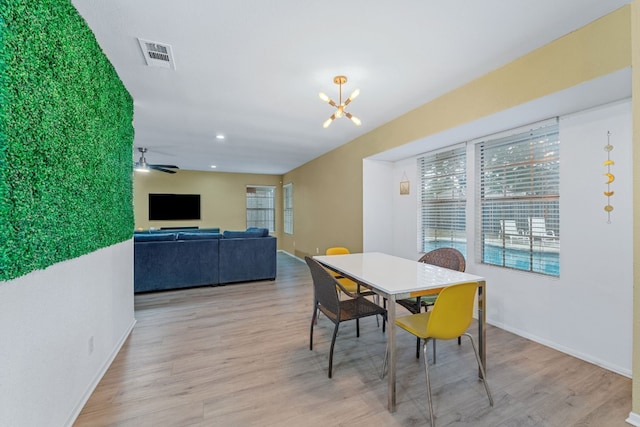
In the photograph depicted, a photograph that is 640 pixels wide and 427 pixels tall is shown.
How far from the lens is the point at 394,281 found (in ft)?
6.35

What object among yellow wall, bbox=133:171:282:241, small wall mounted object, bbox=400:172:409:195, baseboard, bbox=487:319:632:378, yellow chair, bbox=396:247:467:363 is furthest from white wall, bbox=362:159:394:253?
yellow wall, bbox=133:171:282:241

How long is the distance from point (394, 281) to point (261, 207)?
24.6 ft

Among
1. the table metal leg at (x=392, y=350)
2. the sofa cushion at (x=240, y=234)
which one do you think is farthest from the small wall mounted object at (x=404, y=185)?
the table metal leg at (x=392, y=350)

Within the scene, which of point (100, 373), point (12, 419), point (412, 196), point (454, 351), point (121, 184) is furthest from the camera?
point (412, 196)

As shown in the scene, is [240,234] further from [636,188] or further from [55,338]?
[636,188]

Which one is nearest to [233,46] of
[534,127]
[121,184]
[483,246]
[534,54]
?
[121,184]

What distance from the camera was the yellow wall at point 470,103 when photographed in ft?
6.17

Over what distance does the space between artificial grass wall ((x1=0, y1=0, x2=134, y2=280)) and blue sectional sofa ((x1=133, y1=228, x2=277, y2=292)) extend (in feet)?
7.29

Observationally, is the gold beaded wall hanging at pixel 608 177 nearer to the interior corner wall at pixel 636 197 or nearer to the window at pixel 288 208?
the interior corner wall at pixel 636 197

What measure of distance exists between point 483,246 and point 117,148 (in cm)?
406

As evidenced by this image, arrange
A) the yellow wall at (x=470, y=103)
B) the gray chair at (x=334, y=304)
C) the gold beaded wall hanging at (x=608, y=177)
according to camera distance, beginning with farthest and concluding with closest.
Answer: the gold beaded wall hanging at (x=608, y=177)
the gray chair at (x=334, y=304)
the yellow wall at (x=470, y=103)

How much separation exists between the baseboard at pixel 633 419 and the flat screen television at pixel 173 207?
852 centimetres

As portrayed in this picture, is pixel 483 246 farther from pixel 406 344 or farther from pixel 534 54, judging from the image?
pixel 534 54

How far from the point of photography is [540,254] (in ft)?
9.05
